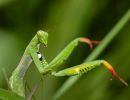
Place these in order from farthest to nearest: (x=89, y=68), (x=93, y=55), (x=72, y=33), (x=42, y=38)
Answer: (x=72, y=33)
(x=93, y=55)
(x=42, y=38)
(x=89, y=68)

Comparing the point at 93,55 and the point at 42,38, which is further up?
the point at 42,38

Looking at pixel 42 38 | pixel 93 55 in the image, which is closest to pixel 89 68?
pixel 42 38

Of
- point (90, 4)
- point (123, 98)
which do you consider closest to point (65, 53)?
point (123, 98)

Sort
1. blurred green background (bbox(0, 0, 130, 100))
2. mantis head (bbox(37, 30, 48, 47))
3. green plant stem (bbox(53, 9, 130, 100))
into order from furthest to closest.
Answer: blurred green background (bbox(0, 0, 130, 100)) < green plant stem (bbox(53, 9, 130, 100)) < mantis head (bbox(37, 30, 48, 47))

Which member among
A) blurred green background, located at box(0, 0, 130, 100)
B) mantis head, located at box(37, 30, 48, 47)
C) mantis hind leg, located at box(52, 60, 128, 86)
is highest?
mantis head, located at box(37, 30, 48, 47)

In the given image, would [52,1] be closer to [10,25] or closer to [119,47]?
[10,25]

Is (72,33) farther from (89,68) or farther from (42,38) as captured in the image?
(89,68)

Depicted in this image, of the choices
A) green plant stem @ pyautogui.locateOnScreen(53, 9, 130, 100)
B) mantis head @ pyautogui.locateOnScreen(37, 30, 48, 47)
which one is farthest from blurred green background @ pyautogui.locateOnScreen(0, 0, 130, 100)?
mantis head @ pyautogui.locateOnScreen(37, 30, 48, 47)

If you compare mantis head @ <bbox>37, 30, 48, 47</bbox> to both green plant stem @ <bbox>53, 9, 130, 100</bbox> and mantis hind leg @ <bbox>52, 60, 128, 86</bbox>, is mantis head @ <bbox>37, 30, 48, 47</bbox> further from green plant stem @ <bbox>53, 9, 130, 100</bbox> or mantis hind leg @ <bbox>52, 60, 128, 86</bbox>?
green plant stem @ <bbox>53, 9, 130, 100</bbox>
